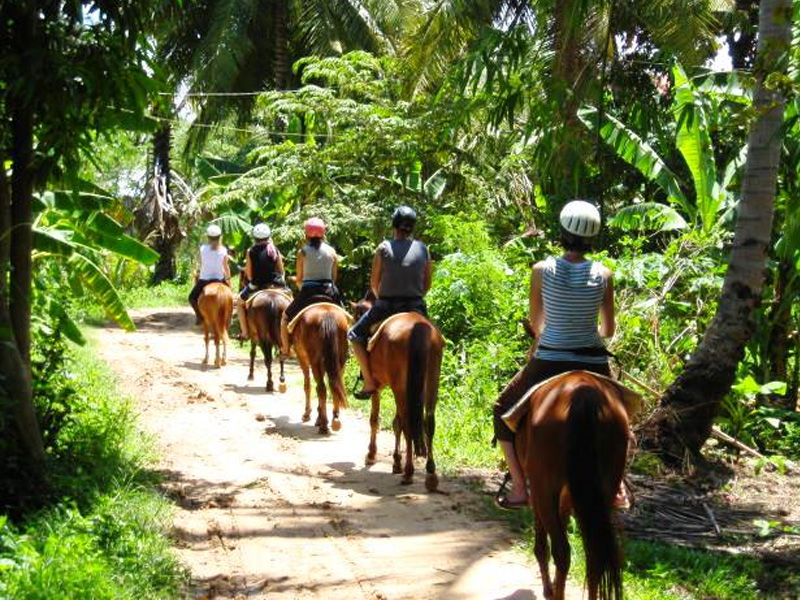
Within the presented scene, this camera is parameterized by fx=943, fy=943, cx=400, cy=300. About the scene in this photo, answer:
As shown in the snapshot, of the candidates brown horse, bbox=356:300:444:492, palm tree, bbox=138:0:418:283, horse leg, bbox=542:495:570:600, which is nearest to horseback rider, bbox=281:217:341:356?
brown horse, bbox=356:300:444:492

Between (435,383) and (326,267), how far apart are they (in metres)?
3.16

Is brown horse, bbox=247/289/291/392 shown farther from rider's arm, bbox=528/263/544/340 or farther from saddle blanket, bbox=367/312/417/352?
rider's arm, bbox=528/263/544/340

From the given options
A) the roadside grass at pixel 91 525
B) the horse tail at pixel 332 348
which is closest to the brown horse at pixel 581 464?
the roadside grass at pixel 91 525

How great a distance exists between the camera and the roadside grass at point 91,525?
16.6 feet

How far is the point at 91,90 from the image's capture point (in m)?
6.61

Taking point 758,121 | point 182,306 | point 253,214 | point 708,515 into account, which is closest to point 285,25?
point 253,214

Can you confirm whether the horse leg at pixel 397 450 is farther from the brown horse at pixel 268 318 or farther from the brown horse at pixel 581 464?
the brown horse at pixel 268 318

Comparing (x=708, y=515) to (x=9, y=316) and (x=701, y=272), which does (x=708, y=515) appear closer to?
(x=701, y=272)

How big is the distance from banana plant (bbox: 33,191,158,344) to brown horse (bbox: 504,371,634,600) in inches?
201

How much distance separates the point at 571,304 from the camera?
559cm

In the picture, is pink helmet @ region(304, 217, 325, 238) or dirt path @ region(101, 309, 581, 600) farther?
pink helmet @ region(304, 217, 325, 238)

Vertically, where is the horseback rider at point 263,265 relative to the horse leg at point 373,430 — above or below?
above

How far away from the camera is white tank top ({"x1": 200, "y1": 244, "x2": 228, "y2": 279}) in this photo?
16.0 metres

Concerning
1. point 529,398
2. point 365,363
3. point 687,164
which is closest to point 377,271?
point 365,363
